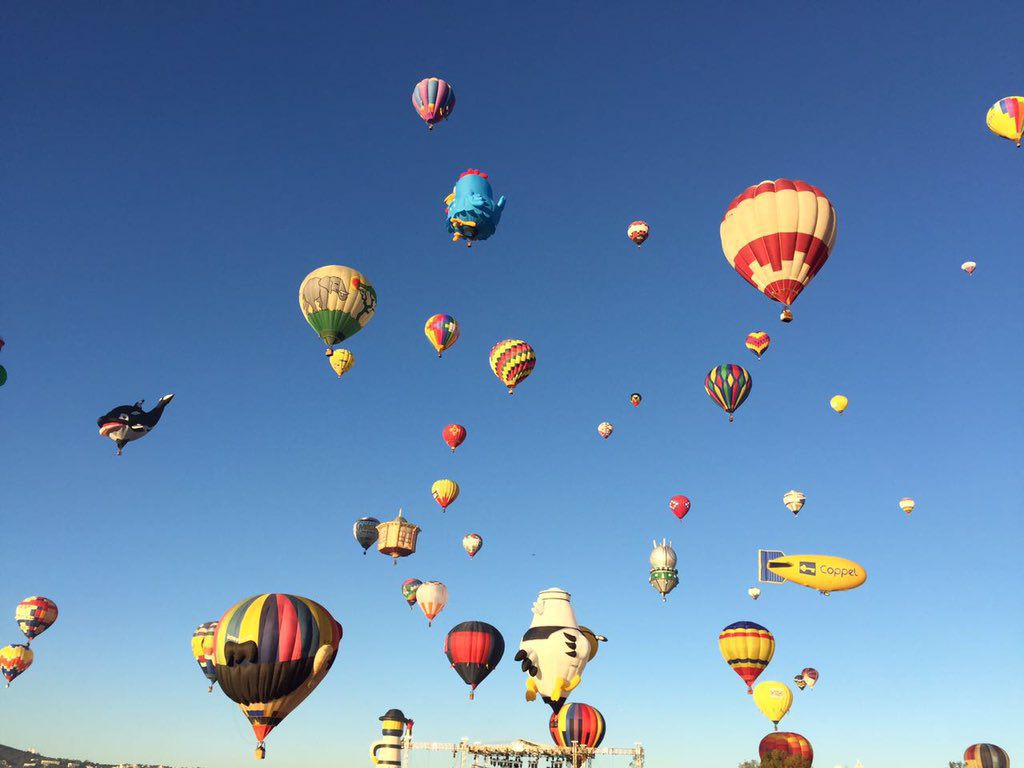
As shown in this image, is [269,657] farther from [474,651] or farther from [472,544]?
[472,544]

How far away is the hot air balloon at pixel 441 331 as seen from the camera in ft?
131

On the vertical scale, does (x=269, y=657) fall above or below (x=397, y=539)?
below

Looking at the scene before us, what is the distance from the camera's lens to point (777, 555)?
39.1 meters

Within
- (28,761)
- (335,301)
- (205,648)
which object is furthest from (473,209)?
(28,761)

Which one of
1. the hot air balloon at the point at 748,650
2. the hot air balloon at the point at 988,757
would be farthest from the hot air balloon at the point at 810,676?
the hot air balloon at the point at 748,650

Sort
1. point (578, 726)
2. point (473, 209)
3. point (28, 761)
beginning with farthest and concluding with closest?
point (28, 761), point (578, 726), point (473, 209)

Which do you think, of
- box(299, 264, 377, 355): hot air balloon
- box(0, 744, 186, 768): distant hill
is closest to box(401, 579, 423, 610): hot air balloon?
box(299, 264, 377, 355): hot air balloon

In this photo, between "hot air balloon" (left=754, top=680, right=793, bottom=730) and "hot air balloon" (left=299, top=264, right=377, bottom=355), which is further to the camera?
"hot air balloon" (left=754, top=680, right=793, bottom=730)

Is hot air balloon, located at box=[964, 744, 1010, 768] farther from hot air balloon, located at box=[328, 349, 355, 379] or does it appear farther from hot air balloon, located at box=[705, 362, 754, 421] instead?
hot air balloon, located at box=[328, 349, 355, 379]

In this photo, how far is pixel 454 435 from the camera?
4625cm

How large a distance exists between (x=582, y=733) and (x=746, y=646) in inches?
418

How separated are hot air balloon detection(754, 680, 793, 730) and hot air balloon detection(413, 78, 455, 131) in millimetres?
32057

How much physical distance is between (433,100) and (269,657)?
2404 centimetres

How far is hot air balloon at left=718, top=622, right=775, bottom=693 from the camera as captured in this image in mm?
38406
